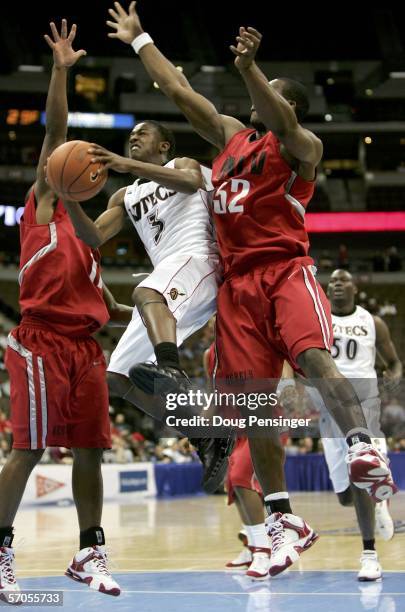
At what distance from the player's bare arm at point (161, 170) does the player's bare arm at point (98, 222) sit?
13.3 inches

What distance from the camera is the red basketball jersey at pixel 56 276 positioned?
19.1 feet

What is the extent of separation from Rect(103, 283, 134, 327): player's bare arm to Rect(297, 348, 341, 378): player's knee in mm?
2078

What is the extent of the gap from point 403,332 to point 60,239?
27.3 metres

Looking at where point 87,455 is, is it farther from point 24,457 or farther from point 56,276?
point 56,276

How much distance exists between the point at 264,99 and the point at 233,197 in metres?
0.71

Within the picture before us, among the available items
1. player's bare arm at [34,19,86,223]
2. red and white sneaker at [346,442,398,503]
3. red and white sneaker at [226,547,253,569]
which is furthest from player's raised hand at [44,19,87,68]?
red and white sneaker at [226,547,253,569]

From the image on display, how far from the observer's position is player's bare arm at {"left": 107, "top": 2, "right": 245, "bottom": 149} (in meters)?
5.70

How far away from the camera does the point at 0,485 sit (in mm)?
5555

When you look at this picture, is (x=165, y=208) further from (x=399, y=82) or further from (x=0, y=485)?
(x=399, y=82)

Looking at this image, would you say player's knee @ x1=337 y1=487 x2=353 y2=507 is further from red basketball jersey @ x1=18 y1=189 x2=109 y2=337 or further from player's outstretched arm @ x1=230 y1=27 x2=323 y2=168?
player's outstretched arm @ x1=230 y1=27 x2=323 y2=168

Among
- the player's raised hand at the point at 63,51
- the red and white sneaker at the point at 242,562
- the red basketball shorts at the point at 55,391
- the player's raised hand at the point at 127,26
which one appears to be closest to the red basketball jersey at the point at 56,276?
the red basketball shorts at the point at 55,391

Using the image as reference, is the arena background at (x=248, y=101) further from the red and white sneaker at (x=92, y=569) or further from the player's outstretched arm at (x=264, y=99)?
the player's outstretched arm at (x=264, y=99)

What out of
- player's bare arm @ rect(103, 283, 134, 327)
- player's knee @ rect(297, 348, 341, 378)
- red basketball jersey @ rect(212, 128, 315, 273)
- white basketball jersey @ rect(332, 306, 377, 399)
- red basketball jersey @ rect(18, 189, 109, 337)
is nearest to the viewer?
player's knee @ rect(297, 348, 341, 378)

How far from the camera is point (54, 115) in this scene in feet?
18.9
